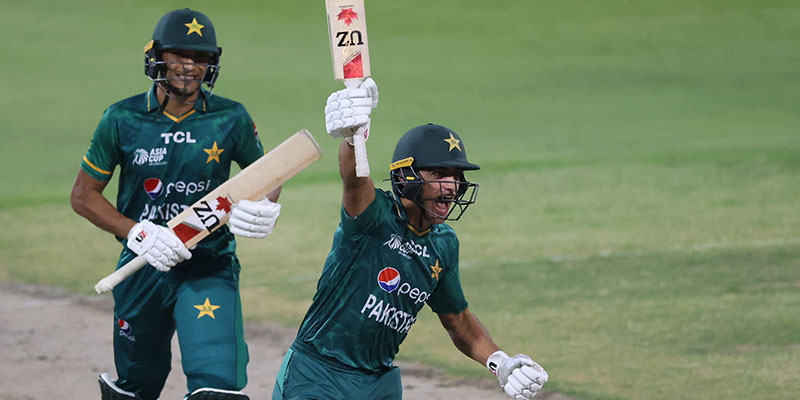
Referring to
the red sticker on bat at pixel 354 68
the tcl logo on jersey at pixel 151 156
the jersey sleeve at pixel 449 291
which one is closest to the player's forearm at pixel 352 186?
the red sticker on bat at pixel 354 68

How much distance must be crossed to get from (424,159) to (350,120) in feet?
2.31

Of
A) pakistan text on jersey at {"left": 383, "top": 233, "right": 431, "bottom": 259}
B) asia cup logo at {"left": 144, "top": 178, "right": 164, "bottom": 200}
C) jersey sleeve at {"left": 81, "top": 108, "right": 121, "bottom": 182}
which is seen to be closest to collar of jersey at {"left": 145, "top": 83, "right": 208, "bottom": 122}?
jersey sleeve at {"left": 81, "top": 108, "right": 121, "bottom": 182}

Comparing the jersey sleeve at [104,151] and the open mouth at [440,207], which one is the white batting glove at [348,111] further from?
the jersey sleeve at [104,151]

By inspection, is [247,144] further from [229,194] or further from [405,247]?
[405,247]

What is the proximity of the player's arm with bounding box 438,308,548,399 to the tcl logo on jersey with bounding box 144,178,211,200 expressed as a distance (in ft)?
4.30

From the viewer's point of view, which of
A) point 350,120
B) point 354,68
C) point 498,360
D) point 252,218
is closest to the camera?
point 350,120

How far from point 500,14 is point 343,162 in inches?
720

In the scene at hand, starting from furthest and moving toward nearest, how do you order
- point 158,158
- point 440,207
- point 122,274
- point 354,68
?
1. point 158,158
2. point 122,274
3. point 440,207
4. point 354,68

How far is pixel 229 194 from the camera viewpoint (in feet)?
A: 17.9

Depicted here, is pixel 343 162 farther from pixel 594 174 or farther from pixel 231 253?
pixel 594 174

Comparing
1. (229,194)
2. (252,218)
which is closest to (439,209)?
(252,218)

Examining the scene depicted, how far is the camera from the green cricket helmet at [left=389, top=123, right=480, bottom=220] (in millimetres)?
4863

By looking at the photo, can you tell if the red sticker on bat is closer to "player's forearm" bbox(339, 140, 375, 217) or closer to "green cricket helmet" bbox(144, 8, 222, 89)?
"player's forearm" bbox(339, 140, 375, 217)

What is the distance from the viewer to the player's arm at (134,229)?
539 centimetres
